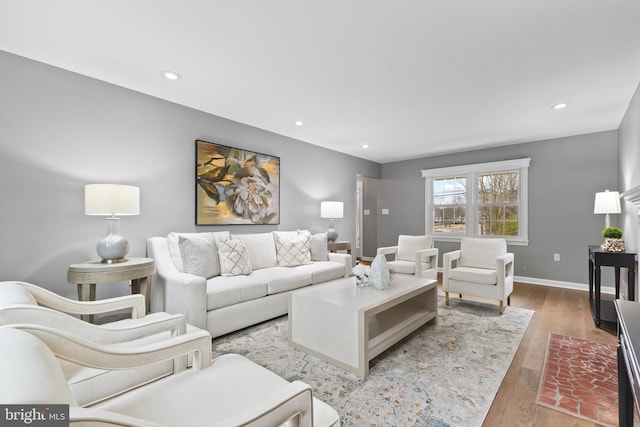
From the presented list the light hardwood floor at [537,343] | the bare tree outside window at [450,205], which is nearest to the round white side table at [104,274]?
the light hardwood floor at [537,343]

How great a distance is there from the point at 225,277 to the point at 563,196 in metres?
5.05

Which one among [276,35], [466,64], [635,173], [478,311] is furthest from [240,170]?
[635,173]

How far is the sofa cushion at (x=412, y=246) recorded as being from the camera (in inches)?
179

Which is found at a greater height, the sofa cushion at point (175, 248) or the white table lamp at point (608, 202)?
the white table lamp at point (608, 202)

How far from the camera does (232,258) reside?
123 inches

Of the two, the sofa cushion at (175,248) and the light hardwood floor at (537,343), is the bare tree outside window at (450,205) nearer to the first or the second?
the light hardwood floor at (537,343)

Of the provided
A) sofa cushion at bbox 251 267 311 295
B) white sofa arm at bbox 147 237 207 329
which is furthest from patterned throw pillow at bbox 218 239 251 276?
white sofa arm at bbox 147 237 207 329

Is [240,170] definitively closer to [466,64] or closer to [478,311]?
[466,64]

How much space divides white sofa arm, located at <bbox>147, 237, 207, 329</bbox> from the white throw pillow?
14 cm

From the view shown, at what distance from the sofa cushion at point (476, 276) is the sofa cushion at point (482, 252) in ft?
0.43

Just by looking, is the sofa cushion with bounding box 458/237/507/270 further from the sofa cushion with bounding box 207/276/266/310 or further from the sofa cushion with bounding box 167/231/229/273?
the sofa cushion with bounding box 167/231/229/273

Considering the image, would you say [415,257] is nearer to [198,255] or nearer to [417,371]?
[417,371]

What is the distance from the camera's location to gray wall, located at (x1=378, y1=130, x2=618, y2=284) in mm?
4277

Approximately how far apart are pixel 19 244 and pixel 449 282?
14.0 feet
